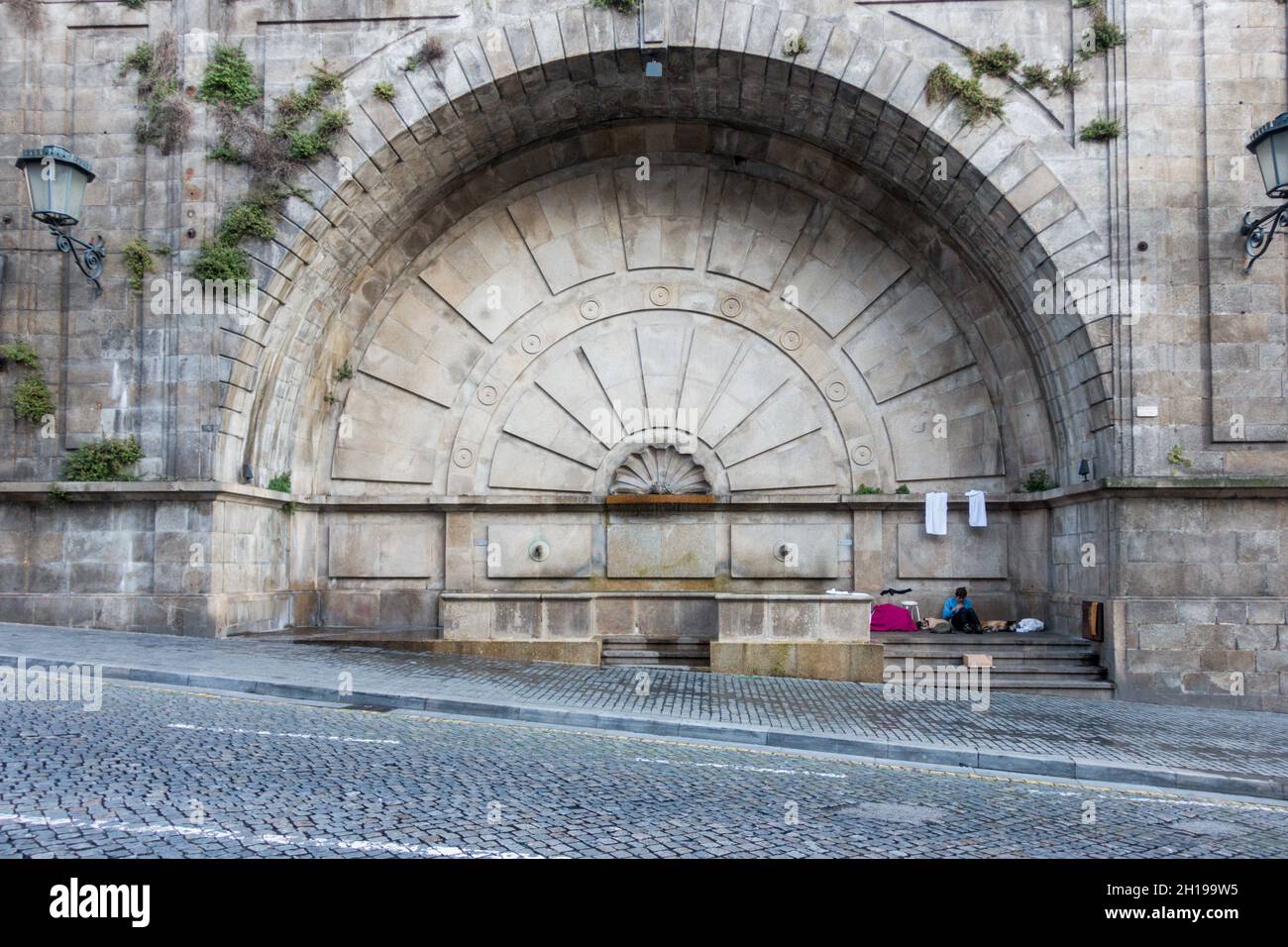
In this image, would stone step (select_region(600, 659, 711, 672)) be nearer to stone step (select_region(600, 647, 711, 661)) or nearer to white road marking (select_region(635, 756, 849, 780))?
stone step (select_region(600, 647, 711, 661))

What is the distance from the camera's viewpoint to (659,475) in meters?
19.0

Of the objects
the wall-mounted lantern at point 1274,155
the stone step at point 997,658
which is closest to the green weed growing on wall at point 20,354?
the stone step at point 997,658

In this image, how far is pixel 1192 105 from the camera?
15250mm

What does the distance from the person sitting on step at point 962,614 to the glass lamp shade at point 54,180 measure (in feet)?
46.0

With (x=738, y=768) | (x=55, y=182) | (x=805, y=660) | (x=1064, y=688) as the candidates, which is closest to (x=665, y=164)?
(x=805, y=660)

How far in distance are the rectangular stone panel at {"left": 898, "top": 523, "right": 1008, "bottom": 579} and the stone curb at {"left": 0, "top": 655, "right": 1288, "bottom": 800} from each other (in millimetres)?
9098

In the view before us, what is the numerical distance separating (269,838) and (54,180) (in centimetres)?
1129

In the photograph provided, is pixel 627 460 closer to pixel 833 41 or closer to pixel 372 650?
pixel 372 650

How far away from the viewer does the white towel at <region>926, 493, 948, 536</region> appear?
18.4m

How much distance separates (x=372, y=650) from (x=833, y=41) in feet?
35.4

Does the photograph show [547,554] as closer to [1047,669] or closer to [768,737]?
[1047,669]

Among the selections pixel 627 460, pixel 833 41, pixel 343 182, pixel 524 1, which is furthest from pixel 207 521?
pixel 833 41

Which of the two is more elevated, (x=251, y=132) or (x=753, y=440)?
(x=251, y=132)

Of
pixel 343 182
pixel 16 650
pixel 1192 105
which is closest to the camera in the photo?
pixel 16 650
